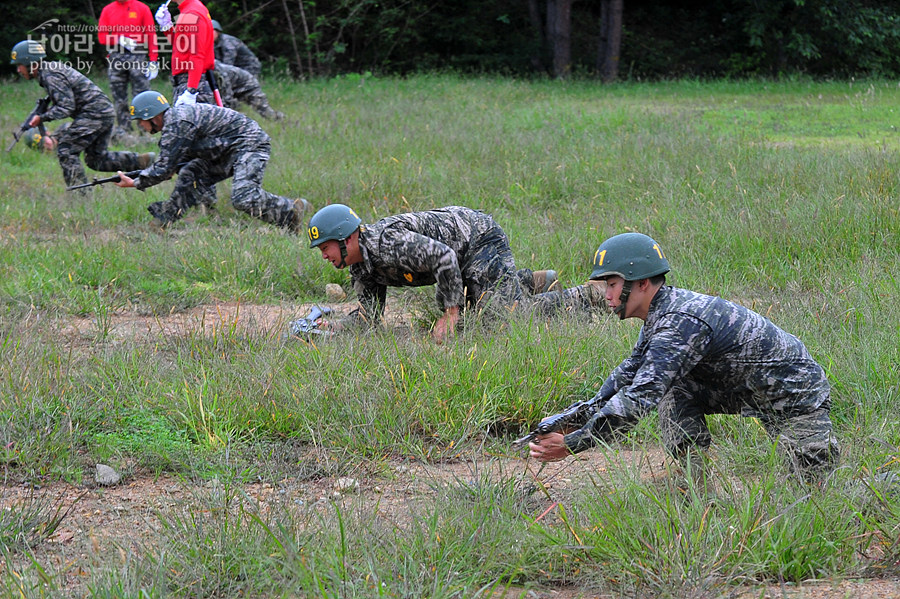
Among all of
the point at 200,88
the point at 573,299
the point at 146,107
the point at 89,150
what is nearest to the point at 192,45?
the point at 200,88

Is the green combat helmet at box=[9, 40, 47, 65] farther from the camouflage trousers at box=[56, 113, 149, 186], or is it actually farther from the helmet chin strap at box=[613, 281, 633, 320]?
the helmet chin strap at box=[613, 281, 633, 320]

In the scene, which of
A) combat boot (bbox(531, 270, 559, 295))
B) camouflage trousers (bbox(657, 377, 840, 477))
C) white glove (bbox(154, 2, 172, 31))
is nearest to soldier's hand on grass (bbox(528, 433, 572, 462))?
camouflage trousers (bbox(657, 377, 840, 477))

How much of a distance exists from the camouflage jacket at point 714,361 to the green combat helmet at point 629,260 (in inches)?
4.3

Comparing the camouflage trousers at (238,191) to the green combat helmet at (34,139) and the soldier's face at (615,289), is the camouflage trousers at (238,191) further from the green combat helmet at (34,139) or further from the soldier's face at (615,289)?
the soldier's face at (615,289)

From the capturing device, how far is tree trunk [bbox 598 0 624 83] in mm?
20719

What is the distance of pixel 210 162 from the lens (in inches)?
344

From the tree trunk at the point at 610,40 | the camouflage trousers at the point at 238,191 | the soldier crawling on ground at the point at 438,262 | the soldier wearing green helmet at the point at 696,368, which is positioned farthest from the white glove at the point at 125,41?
the tree trunk at the point at 610,40

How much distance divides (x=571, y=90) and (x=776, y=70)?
7028 mm

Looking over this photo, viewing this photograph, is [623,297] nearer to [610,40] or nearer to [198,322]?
[198,322]

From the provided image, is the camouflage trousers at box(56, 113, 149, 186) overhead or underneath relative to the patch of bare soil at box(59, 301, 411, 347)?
overhead

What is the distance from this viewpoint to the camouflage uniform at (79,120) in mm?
10023

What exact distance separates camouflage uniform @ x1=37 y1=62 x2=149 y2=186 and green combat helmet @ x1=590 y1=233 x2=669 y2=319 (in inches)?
319

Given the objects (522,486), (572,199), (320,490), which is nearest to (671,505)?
(522,486)

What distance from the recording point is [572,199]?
8992 mm
